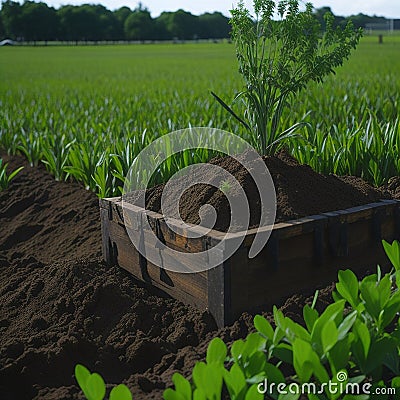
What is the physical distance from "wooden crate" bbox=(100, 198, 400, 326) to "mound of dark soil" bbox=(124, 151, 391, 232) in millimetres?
88

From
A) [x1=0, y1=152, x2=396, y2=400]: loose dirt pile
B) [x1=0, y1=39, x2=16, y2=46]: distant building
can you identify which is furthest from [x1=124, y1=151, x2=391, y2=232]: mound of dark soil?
[x1=0, y1=39, x2=16, y2=46]: distant building

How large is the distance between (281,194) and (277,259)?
0.36 m

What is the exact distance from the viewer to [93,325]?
2316 mm

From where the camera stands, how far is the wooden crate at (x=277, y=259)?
214cm

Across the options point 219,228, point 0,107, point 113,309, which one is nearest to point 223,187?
point 219,228

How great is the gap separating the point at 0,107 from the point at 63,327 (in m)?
7.47

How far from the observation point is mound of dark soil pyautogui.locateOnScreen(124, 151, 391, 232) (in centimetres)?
240

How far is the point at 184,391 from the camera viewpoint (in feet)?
4.40

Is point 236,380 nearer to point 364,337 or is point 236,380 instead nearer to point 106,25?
point 364,337

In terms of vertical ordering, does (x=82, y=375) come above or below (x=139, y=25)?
below

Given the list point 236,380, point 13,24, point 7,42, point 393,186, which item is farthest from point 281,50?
point 7,42

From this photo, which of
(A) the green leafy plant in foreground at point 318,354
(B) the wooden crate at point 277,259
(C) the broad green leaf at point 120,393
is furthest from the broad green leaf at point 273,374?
(B) the wooden crate at point 277,259

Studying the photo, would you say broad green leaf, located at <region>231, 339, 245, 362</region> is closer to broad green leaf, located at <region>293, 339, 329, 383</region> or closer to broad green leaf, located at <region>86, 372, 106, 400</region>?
broad green leaf, located at <region>293, 339, 329, 383</region>

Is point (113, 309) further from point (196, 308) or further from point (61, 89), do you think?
point (61, 89)
